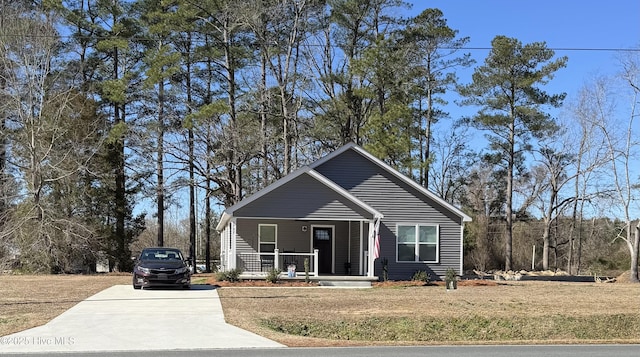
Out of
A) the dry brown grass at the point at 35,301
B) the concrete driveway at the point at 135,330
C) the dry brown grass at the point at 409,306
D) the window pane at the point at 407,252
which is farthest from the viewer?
the window pane at the point at 407,252

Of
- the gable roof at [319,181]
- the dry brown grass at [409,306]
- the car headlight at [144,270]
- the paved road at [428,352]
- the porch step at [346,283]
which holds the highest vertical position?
the gable roof at [319,181]

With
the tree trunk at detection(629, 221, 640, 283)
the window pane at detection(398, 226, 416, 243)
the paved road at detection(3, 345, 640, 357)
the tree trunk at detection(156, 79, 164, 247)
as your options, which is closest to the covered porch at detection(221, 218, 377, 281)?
the window pane at detection(398, 226, 416, 243)

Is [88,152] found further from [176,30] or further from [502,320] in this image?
[502,320]

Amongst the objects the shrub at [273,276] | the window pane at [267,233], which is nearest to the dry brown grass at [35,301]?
the shrub at [273,276]

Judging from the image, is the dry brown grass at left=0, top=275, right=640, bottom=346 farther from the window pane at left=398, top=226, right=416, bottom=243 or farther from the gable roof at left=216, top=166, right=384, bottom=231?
the window pane at left=398, top=226, right=416, bottom=243

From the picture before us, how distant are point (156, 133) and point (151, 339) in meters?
26.3

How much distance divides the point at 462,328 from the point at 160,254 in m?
11.4

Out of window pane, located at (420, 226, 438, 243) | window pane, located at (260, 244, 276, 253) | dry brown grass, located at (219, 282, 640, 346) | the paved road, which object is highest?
window pane, located at (420, 226, 438, 243)

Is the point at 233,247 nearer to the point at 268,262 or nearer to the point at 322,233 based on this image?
the point at 268,262

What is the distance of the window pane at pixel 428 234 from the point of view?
90.1 ft

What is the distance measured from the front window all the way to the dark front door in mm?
3103

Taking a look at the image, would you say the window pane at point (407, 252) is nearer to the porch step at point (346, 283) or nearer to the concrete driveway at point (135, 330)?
the porch step at point (346, 283)

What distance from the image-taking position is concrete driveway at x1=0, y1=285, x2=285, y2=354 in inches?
426

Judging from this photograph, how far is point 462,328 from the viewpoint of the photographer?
1433cm
